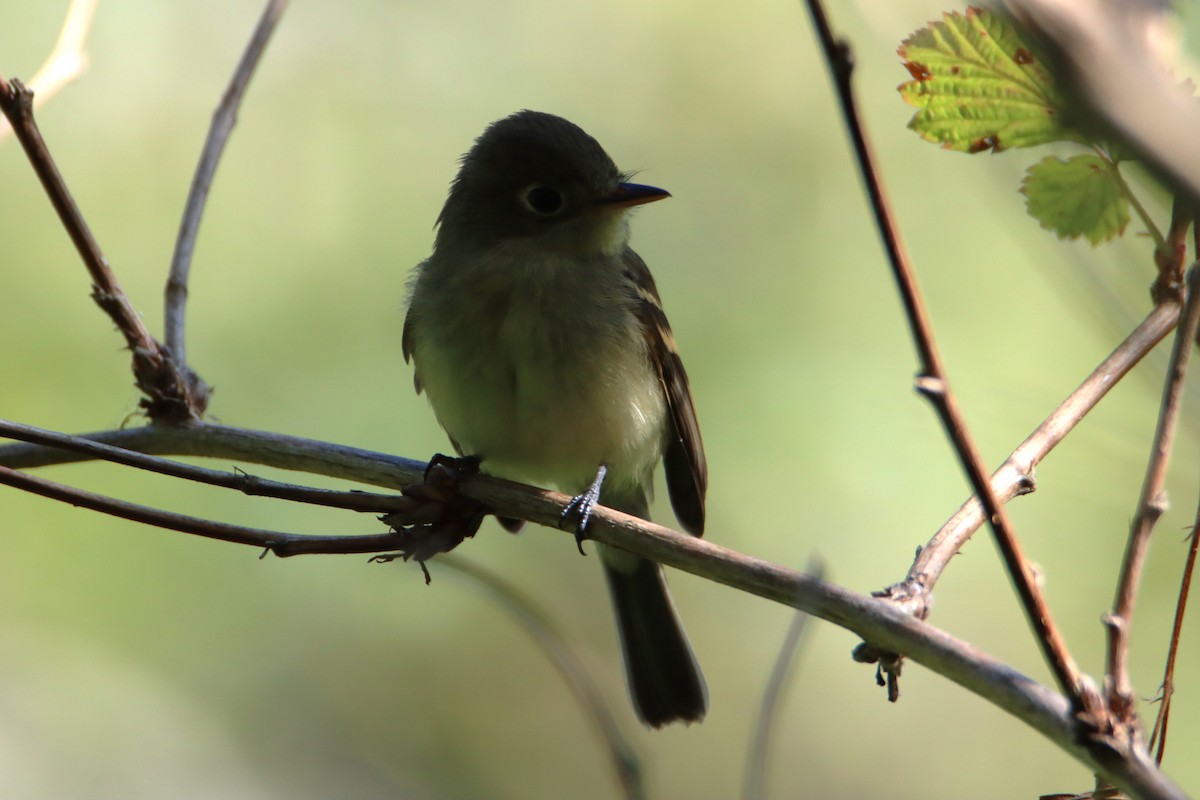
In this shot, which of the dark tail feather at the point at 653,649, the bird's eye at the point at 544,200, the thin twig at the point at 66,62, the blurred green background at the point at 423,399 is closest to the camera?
the thin twig at the point at 66,62

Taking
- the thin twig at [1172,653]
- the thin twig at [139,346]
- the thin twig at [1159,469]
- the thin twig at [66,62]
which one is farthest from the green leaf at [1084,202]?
the thin twig at [66,62]

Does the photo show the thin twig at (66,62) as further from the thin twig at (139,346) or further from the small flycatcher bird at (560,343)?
the small flycatcher bird at (560,343)

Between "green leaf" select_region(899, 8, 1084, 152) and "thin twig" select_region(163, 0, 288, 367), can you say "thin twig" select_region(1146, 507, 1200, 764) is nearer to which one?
"green leaf" select_region(899, 8, 1084, 152)

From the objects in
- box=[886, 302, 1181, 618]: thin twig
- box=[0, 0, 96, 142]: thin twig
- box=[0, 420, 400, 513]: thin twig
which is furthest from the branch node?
box=[0, 0, 96, 142]: thin twig

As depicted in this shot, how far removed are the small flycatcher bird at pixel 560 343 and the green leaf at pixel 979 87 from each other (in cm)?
166

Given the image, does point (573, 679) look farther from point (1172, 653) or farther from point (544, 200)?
point (544, 200)

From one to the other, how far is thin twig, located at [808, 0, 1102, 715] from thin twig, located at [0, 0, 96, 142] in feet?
7.69

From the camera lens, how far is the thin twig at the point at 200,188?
3059mm

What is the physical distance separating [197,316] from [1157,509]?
15.5 ft

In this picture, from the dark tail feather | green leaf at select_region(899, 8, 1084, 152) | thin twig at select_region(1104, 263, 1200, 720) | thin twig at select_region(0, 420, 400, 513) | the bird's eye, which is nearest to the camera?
Answer: thin twig at select_region(1104, 263, 1200, 720)

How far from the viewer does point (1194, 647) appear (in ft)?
15.9

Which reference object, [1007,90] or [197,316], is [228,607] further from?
[1007,90]

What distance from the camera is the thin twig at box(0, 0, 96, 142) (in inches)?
118

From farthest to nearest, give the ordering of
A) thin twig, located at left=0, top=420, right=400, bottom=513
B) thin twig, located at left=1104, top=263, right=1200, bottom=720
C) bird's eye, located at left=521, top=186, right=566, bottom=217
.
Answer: bird's eye, located at left=521, top=186, right=566, bottom=217 → thin twig, located at left=0, top=420, right=400, bottom=513 → thin twig, located at left=1104, top=263, right=1200, bottom=720
